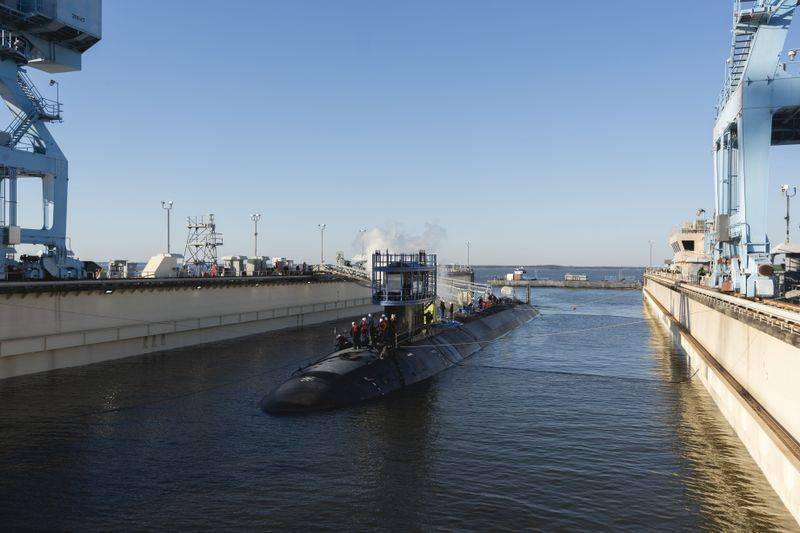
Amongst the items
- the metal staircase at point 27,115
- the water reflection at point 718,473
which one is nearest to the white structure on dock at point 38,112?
the metal staircase at point 27,115

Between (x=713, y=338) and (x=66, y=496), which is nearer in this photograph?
(x=66, y=496)

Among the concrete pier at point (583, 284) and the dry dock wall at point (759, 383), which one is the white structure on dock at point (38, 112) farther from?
the concrete pier at point (583, 284)

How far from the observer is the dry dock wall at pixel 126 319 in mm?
37062

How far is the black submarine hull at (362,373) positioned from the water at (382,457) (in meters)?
1.03

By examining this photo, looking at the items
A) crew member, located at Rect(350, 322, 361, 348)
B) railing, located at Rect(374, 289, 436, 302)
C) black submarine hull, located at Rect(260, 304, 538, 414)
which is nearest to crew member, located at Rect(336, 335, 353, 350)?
black submarine hull, located at Rect(260, 304, 538, 414)

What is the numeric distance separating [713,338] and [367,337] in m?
22.1

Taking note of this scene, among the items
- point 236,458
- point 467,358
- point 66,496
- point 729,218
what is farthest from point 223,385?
point 729,218

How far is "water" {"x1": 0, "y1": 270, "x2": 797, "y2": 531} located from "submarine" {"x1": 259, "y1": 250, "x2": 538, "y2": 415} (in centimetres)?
122

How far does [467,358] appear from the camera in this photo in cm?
4612

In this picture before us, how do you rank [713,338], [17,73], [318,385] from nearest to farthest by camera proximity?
1. [318,385]
2. [713,338]
3. [17,73]

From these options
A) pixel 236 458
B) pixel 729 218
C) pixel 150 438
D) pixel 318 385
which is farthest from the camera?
pixel 729 218

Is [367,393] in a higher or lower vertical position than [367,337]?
lower

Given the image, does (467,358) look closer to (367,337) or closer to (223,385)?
(367,337)

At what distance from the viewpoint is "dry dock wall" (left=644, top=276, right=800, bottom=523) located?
17.2 m
